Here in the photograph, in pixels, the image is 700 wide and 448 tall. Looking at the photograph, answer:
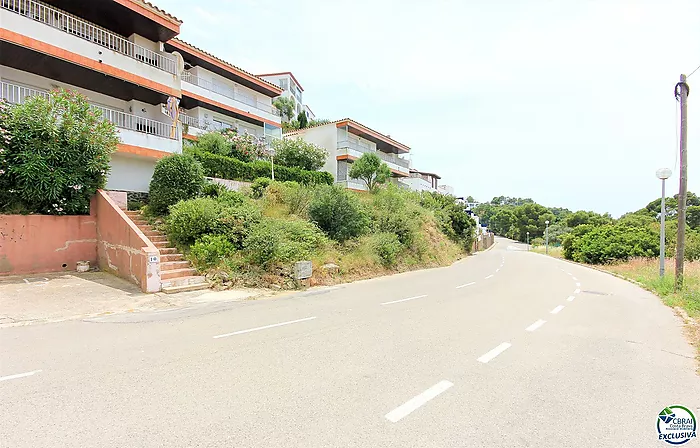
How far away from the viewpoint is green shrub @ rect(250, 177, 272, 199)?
1780 cm

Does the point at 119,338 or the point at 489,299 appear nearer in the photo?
the point at 119,338

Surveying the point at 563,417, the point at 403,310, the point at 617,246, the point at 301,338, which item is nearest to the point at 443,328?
the point at 403,310

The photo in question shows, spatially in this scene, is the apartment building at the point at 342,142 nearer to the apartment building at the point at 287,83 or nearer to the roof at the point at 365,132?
the roof at the point at 365,132

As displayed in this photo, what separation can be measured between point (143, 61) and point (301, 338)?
1693 centimetres

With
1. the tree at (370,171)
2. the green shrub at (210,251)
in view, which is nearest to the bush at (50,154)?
the green shrub at (210,251)

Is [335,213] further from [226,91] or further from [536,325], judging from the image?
[226,91]

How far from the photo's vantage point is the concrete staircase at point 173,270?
10.2 metres

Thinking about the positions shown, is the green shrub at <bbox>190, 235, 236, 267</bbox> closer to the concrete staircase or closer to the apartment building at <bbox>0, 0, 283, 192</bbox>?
the concrete staircase

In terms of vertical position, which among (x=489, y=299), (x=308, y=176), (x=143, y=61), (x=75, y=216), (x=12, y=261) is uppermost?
(x=143, y=61)

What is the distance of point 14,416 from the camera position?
3.43m

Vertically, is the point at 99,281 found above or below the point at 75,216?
below

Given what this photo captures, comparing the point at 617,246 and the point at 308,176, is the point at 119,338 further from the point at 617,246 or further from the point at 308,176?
the point at 617,246

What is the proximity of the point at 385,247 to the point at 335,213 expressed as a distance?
323 centimetres

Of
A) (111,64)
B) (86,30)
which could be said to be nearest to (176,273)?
(111,64)
